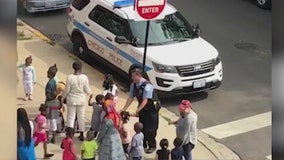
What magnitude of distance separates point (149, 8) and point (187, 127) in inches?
85.2

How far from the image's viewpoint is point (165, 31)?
12.7 metres

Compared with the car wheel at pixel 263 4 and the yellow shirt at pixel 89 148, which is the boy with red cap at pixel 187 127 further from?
the car wheel at pixel 263 4

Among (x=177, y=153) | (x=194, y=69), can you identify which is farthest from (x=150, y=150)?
(x=194, y=69)

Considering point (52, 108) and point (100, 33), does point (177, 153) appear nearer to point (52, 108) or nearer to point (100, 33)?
point (52, 108)

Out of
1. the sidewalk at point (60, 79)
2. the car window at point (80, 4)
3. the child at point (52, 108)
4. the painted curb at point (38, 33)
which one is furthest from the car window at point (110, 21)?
the child at point (52, 108)

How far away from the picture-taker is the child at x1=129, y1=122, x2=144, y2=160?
27.6ft

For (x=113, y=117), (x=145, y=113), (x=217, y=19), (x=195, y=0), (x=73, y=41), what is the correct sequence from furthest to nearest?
(x=195, y=0) → (x=217, y=19) → (x=73, y=41) → (x=145, y=113) → (x=113, y=117)

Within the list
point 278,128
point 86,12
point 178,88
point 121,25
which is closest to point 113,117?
point 178,88

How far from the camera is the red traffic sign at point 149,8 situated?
9969mm

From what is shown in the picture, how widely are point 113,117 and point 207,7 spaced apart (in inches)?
365

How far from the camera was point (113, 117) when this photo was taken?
852 centimetres

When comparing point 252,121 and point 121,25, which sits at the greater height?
point 121,25

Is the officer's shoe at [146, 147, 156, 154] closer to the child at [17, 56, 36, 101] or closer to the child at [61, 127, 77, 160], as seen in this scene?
the child at [61, 127, 77, 160]

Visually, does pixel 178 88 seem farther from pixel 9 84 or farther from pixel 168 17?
pixel 9 84
